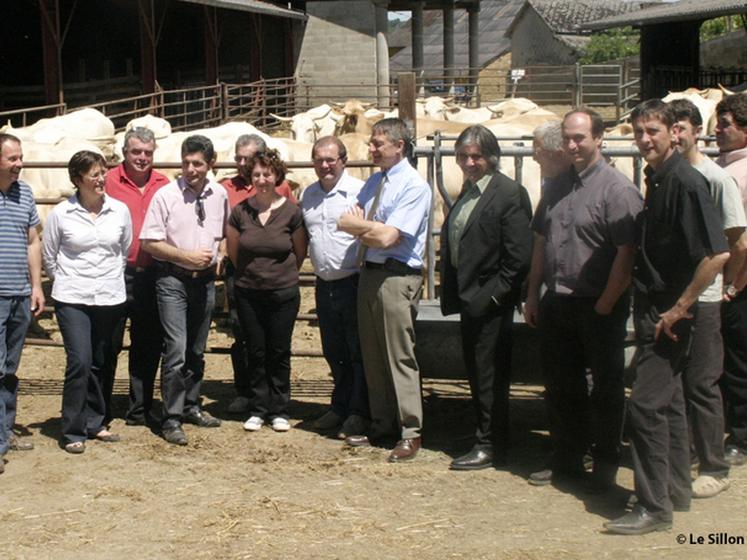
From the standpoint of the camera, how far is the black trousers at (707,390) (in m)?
5.35

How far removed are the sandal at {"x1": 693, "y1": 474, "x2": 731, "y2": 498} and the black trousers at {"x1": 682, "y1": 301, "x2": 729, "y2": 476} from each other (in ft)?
0.10

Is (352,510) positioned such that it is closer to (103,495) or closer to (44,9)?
(103,495)

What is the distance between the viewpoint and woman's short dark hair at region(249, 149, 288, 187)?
21.1 ft

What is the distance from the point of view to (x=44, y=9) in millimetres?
18188

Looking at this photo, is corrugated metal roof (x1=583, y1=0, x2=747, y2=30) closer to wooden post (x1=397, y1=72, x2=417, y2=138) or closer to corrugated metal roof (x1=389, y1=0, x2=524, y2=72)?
wooden post (x1=397, y1=72, x2=417, y2=138)

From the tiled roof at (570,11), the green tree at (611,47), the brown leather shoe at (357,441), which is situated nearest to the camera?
the brown leather shoe at (357,441)

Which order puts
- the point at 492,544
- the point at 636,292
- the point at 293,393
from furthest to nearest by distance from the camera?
the point at 293,393
the point at 636,292
the point at 492,544

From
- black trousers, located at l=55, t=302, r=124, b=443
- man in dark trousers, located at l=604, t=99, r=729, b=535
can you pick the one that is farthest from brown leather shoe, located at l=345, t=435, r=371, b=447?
man in dark trousers, located at l=604, t=99, r=729, b=535

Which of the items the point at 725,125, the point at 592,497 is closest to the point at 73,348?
the point at 592,497

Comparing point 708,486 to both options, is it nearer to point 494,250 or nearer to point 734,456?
point 734,456

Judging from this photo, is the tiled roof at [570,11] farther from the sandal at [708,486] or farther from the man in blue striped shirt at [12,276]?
the sandal at [708,486]

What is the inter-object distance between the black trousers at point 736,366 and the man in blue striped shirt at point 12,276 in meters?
3.76

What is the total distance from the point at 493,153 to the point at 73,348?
258 centimetres

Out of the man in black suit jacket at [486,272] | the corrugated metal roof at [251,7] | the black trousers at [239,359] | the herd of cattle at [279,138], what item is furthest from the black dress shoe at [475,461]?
the corrugated metal roof at [251,7]
